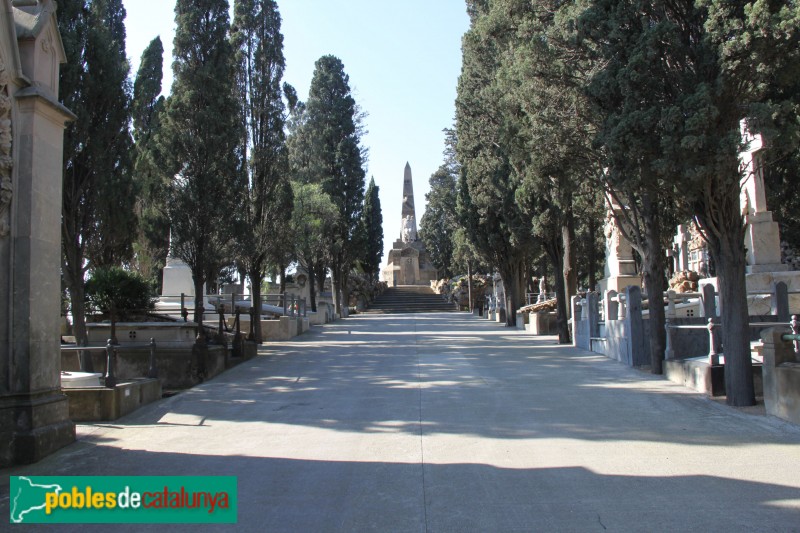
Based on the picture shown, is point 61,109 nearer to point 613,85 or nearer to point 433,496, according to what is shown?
point 433,496

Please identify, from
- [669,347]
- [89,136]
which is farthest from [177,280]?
[669,347]

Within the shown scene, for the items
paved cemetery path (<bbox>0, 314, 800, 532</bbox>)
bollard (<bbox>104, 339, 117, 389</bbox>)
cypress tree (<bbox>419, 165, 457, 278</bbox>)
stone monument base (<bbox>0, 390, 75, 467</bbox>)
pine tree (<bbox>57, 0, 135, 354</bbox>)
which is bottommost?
paved cemetery path (<bbox>0, 314, 800, 532</bbox>)

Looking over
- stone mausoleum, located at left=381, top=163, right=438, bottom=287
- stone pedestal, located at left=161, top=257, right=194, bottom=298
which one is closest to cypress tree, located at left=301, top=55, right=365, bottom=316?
stone pedestal, located at left=161, top=257, right=194, bottom=298

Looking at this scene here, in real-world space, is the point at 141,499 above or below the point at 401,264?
below

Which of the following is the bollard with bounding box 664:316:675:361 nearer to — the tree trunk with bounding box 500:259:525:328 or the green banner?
the green banner

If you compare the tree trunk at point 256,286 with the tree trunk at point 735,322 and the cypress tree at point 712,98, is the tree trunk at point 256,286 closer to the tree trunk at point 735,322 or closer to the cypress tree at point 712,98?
the cypress tree at point 712,98

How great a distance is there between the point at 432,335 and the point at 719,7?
16720 millimetres

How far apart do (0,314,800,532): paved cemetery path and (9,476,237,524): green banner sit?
0.18m

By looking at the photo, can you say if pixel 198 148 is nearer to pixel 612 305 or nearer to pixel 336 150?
pixel 612 305

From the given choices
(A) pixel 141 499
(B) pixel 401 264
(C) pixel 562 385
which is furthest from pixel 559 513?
(B) pixel 401 264

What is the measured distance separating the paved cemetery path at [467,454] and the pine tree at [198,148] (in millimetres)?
5583

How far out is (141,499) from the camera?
558 cm

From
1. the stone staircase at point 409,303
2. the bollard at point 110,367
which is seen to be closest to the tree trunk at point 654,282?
the bollard at point 110,367

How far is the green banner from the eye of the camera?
509 centimetres
